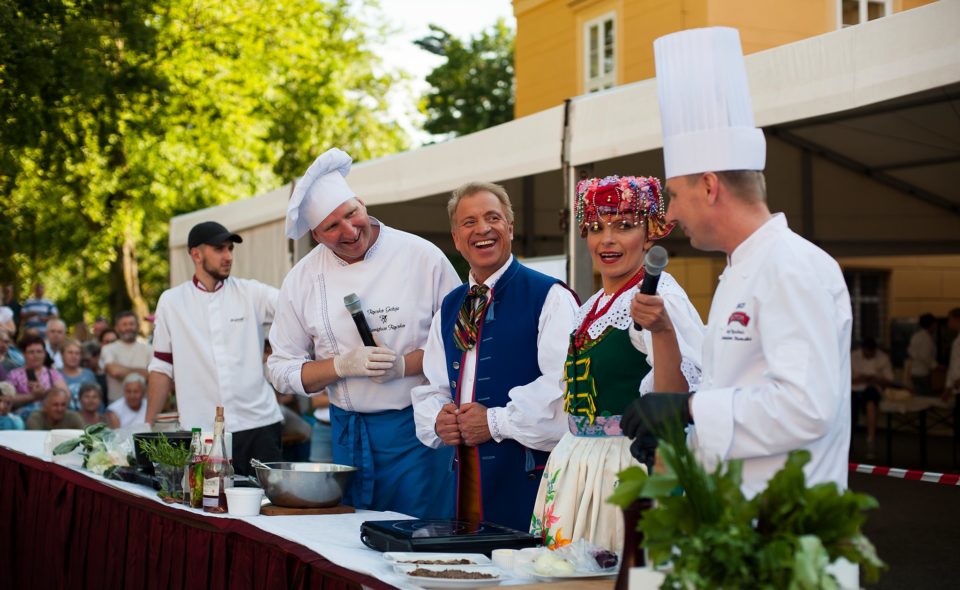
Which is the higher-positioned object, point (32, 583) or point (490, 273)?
point (490, 273)

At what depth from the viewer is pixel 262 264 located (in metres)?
9.55

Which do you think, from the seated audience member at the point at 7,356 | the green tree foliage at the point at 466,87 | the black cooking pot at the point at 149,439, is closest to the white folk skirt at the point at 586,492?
the black cooking pot at the point at 149,439

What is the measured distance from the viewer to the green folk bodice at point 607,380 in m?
2.57

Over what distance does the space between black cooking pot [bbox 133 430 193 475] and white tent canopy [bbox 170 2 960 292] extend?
8.22 ft

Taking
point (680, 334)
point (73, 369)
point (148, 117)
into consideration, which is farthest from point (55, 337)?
point (680, 334)

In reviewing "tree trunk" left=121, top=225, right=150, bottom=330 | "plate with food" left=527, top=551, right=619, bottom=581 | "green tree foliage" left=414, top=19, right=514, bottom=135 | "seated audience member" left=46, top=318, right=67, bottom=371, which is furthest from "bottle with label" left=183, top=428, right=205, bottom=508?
"green tree foliage" left=414, top=19, right=514, bottom=135

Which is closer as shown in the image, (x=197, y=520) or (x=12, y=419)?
(x=197, y=520)

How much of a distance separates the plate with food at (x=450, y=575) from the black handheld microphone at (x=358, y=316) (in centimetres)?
132

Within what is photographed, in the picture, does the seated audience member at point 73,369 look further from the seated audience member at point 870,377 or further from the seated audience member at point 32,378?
the seated audience member at point 870,377

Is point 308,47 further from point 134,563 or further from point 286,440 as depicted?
point 134,563

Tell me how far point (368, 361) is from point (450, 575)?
1.31 metres

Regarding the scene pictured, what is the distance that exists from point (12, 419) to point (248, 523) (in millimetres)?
4288

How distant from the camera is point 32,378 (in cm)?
834

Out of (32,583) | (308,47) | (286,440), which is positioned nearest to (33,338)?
(286,440)
